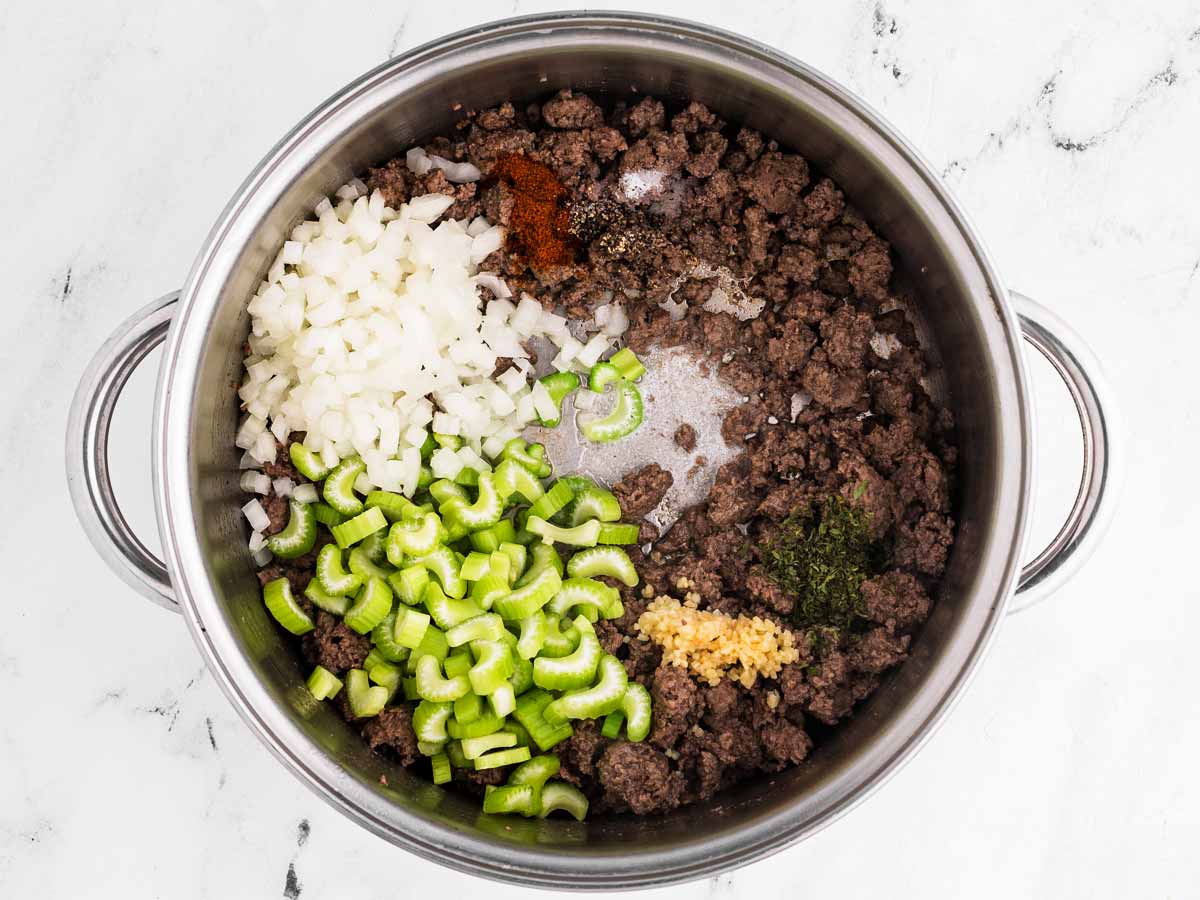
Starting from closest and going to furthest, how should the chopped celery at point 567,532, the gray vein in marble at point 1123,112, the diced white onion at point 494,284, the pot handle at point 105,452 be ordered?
the pot handle at point 105,452 → the chopped celery at point 567,532 → the diced white onion at point 494,284 → the gray vein in marble at point 1123,112

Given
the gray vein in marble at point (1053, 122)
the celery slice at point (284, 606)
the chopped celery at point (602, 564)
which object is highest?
the gray vein in marble at point (1053, 122)

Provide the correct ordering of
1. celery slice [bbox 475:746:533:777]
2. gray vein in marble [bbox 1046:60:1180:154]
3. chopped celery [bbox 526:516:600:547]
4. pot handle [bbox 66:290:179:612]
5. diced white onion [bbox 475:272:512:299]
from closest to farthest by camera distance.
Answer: pot handle [bbox 66:290:179:612]
celery slice [bbox 475:746:533:777]
chopped celery [bbox 526:516:600:547]
diced white onion [bbox 475:272:512:299]
gray vein in marble [bbox 1046:60:1180:154]

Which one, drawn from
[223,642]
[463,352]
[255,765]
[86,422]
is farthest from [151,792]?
[463,352]

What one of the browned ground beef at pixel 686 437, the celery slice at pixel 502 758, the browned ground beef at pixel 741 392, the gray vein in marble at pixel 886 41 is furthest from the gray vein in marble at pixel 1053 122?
the celery slice at pixel 502 758

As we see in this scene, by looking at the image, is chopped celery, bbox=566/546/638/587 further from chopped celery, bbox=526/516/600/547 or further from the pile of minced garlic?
the pile of minced garlic

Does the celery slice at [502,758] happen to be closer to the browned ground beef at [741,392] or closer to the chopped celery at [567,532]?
the browned ground beef at [741,392]

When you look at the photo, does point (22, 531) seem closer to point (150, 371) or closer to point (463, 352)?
point (150, 371)

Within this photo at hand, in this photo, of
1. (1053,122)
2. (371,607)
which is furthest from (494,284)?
(1053,122)

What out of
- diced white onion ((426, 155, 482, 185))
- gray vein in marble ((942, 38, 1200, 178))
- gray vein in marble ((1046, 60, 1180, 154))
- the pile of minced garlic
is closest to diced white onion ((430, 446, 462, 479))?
the pile of minced garlic
